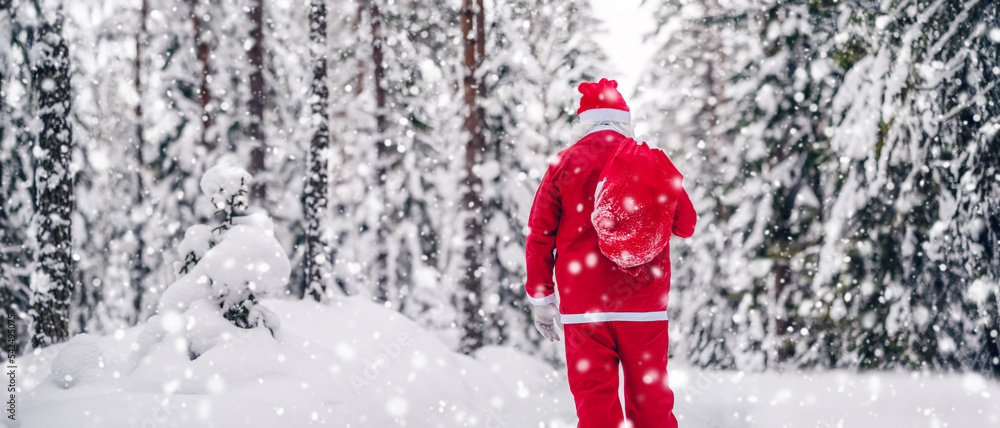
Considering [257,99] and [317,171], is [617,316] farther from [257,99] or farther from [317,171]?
[257,99]

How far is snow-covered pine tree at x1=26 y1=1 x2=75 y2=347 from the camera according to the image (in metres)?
7.72

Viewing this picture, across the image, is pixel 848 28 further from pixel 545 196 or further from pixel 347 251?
pixel 347 251

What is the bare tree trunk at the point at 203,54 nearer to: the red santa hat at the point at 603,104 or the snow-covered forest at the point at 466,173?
the snow-covered forest at the point at 466,173

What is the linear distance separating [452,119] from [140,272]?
895 centimetres

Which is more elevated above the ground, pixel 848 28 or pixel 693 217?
pixel 848 28

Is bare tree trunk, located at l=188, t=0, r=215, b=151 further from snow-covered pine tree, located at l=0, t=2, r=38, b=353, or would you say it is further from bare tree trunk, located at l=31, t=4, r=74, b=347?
bare tree trunk, located at l=31, t=4, r=74, b=347

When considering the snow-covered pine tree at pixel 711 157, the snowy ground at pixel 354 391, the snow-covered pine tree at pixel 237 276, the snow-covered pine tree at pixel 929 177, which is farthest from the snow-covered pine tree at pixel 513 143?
the snow-covered pine tree at pixel 929 177

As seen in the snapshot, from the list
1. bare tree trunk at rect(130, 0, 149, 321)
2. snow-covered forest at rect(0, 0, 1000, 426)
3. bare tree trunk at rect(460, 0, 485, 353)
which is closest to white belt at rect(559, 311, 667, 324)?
snow-covered forest at rect(0, 0, 1000, 426)

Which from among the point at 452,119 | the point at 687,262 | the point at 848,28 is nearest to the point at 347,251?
the point at 452,119

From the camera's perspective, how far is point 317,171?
1007 centimetres

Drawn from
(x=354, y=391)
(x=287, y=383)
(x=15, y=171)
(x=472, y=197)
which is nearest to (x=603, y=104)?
(x=287, y=383)

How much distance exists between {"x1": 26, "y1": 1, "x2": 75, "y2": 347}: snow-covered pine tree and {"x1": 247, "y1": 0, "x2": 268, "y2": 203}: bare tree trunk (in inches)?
184

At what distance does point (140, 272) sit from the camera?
1503 cm

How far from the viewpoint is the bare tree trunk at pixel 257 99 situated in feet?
41.3
